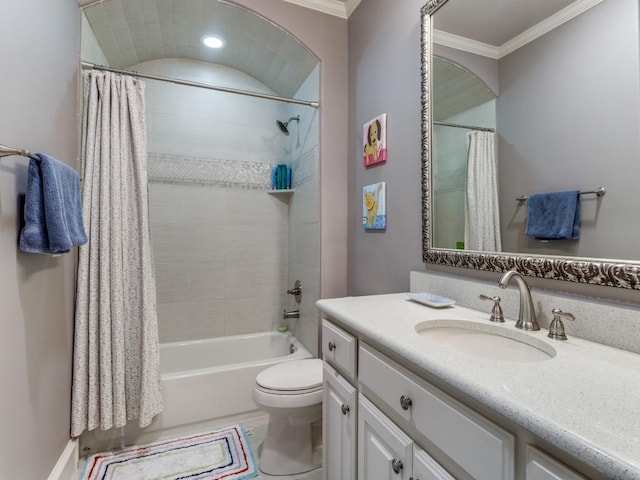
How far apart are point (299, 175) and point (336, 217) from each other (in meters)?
0.64

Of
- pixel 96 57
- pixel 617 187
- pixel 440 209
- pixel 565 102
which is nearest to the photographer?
pixel 617 187

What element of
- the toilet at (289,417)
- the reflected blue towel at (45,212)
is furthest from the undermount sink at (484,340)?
the reflected blue towel at (45,212)

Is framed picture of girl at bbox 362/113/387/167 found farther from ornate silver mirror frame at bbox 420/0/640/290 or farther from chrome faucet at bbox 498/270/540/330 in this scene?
chrome faucet at bbox 498/270/540/330

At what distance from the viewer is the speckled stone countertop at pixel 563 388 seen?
410 mm

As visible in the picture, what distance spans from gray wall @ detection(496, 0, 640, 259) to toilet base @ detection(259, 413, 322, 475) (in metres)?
1.39

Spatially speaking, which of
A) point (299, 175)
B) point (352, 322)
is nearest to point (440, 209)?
point (352, 322)

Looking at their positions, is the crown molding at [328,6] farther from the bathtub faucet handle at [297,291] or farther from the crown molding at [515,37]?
the bathtub faucet handle at [297,291]

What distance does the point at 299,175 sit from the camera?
Result: 2.55 meters

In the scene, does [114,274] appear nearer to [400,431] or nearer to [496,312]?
[400,431]

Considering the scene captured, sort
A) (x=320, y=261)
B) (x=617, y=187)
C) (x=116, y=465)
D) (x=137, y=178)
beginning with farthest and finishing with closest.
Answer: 1. (x=320, y=261)
2. (x=137, y=178)
3. (x=116, y=465)
4. (x=617, y=187)

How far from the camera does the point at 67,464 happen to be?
1467 millimetres

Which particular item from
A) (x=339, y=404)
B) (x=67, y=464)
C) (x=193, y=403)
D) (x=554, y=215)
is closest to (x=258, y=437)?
(x=193, y=403)

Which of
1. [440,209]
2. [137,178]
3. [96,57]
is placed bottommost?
[440,209]

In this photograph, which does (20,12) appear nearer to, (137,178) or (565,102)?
(137,178)
